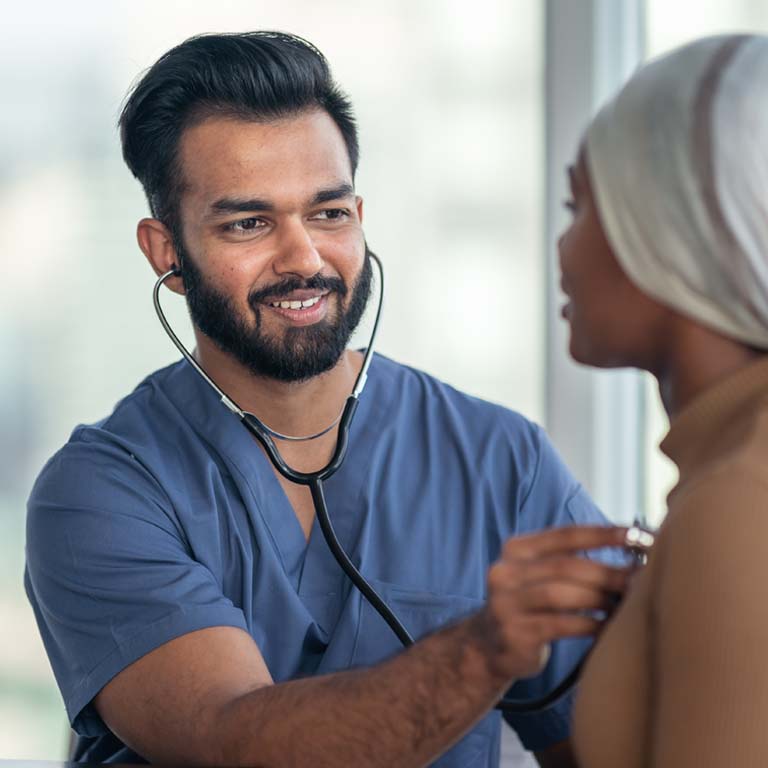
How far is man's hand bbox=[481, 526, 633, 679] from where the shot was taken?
2.79ft

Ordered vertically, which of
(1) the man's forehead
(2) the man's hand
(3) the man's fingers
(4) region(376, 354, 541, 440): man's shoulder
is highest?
(1) the man's forehead

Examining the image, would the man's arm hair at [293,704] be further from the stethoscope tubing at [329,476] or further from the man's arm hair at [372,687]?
the stethoscope tubing at [329,476]

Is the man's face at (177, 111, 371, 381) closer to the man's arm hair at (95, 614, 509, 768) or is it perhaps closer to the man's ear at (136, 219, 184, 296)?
the man's ear at (136, 219, 184, 296)

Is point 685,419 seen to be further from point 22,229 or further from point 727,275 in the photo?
point 22,229

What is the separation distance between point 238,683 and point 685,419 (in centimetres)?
55

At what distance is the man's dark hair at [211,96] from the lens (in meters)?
1.49

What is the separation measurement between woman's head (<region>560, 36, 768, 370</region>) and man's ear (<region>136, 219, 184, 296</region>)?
830mm

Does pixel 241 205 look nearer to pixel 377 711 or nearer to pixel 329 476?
pixel 329 476

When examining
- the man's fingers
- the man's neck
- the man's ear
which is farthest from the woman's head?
the man's ear

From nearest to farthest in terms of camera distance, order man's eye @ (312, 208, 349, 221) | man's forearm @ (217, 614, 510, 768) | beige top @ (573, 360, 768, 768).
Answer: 1. beige top @ (573, 360, 768, 768)
2. man's forearm @ (217, 614, 510, 768)
3. man's eye @ (312, 208, 349, 221)

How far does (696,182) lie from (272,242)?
782 millimetres

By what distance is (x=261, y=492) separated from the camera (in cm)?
140

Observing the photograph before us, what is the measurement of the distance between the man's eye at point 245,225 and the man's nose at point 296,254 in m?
0.04

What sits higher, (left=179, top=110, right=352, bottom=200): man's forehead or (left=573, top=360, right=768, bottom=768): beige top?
(left=179, top=110, right=352, bottom=200): man's forehead
